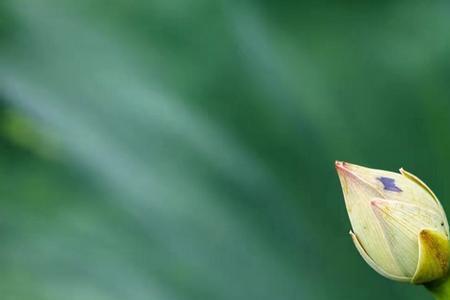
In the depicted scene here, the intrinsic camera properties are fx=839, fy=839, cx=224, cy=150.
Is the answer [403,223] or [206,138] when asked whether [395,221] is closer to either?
[403,223]

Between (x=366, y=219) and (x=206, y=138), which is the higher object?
(x=206, y=138)

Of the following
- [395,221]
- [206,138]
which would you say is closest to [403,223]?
[395,221]

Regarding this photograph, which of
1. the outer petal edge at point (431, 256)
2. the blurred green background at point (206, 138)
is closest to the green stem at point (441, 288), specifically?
the outer petal edge at point (431, 256)

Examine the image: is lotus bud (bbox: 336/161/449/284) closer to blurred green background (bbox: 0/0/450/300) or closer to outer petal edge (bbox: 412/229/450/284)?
outer petal edge (bbox: 412/229/450/284)

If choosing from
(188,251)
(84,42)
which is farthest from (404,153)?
(84,42)

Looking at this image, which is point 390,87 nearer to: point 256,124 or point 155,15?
point 256,124

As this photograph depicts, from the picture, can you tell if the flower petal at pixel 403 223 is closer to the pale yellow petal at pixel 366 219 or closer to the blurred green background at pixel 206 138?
the pale yellow petal at pixel 366 219
